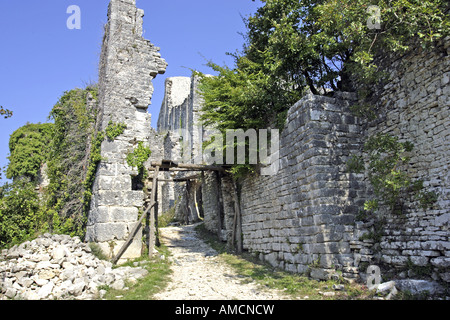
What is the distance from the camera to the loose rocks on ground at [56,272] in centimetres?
531

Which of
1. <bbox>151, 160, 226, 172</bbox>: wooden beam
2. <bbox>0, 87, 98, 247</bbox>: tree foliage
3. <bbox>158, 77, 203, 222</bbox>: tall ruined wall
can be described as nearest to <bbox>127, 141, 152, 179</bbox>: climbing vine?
<bbox>0, 87, 98, 247</bbox>: tree foliage

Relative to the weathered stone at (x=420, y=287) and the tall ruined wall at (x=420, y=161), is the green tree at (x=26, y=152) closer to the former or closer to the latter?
the tall ruined wall at (x=420, y=161)

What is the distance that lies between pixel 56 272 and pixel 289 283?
4516 mm

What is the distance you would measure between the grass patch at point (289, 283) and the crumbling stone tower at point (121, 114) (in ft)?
9.52

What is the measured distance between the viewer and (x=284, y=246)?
743 centimetres

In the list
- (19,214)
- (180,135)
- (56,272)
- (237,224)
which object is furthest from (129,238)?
(180,135)

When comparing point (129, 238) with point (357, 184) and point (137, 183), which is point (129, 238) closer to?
point (137, 183)

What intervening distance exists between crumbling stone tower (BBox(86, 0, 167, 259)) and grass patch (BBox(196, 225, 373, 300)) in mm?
2901

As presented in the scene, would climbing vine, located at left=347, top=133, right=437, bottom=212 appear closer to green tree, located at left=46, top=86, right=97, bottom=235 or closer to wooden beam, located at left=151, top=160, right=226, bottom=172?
wooden beam, located at left=151, top=160, right=226, bottom=172

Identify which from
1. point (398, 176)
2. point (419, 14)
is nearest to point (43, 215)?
point (398, 176)

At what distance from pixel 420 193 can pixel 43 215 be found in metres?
8.53

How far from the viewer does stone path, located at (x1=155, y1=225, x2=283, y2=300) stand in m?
5.60

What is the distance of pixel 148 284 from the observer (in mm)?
6234

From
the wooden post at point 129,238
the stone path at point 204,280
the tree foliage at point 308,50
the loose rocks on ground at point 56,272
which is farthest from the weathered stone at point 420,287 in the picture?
the wooden post at point 129,238
